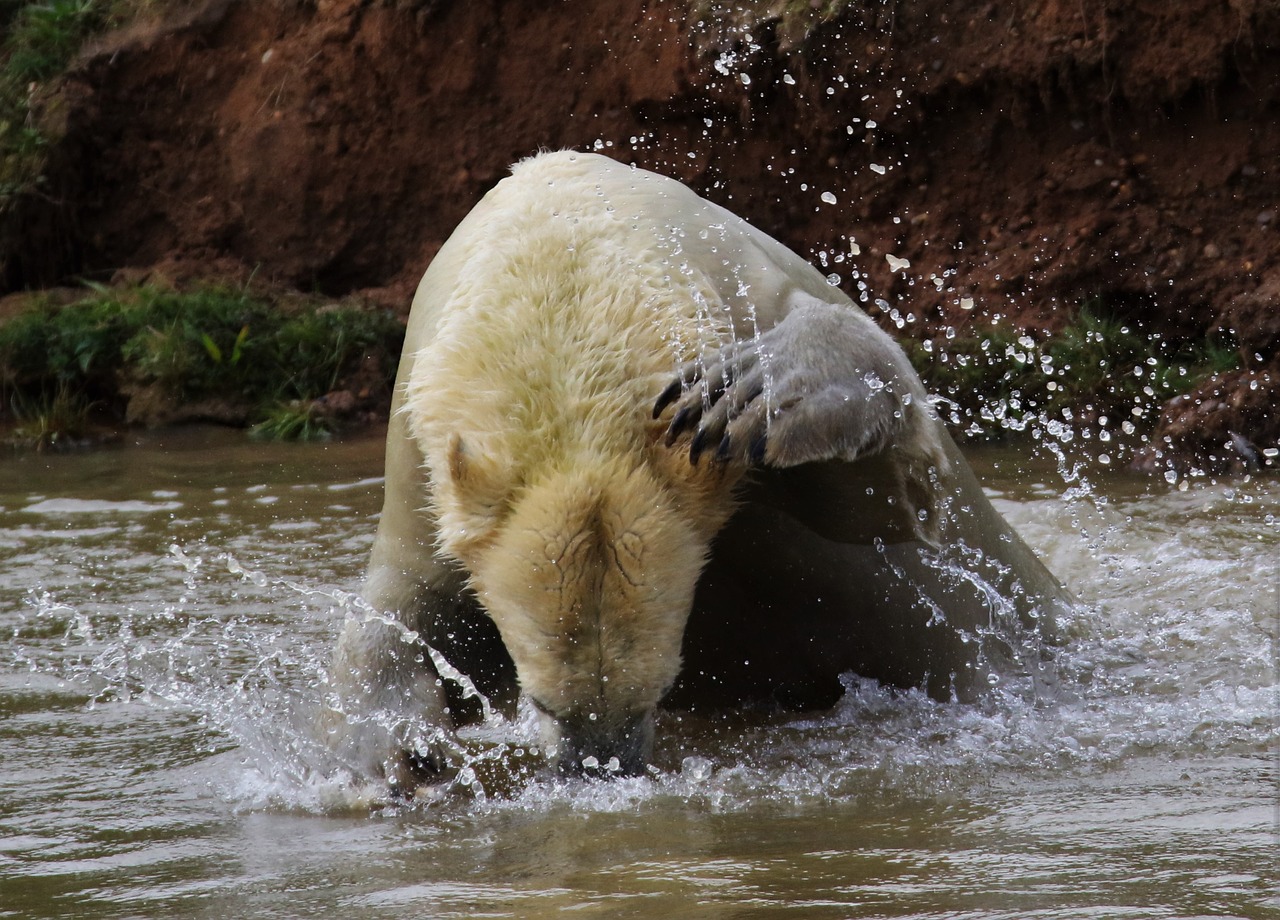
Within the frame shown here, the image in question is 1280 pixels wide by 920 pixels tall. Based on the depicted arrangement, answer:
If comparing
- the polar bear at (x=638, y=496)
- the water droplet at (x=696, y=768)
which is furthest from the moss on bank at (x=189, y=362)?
the water droplet at (x=696, y=768)

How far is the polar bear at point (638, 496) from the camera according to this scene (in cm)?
304

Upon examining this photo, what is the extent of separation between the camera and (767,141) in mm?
9852

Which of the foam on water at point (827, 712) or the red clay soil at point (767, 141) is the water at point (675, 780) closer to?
the foam on water at point (827, 712)

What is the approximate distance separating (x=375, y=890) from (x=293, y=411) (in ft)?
22.0

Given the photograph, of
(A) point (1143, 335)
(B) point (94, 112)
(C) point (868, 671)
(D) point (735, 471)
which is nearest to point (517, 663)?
(D) point (735, 471)

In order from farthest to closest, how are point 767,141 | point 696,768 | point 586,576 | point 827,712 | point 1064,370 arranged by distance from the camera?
point 767,141, point 1064,370, point 827,712, point 696,768, point 586,576

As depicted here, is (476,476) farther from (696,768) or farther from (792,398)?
(696,768)

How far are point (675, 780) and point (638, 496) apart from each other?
66 centimetres

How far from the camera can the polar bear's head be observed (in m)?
2.98

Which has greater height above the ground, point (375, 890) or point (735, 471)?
point (735, 471)

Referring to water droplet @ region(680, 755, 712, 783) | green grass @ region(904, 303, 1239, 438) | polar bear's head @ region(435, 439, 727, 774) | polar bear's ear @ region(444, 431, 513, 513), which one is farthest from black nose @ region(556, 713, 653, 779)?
green grass @ region(904, 303, 1239, 438)

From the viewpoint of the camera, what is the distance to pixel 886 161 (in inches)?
378

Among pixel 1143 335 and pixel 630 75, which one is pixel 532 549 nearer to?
pixel 1143 335

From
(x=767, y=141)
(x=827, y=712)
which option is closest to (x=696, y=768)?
(x=827, y=712)
